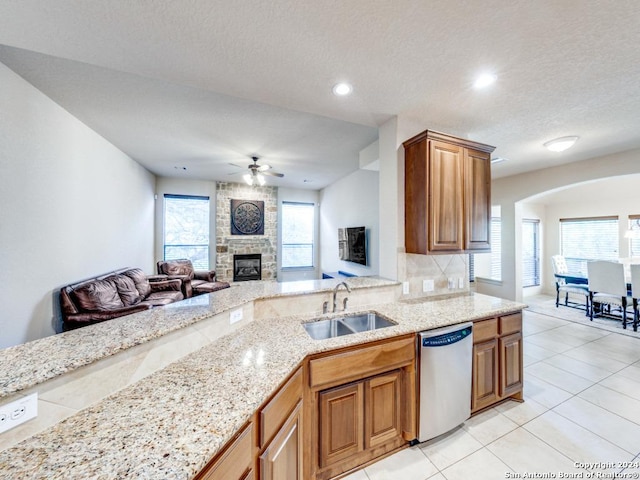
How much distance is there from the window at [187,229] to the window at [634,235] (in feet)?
30.7

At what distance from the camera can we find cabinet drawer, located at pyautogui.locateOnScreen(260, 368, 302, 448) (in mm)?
1036

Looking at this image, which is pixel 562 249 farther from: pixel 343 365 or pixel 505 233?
pixel 343 365

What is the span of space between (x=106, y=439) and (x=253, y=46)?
202 cm

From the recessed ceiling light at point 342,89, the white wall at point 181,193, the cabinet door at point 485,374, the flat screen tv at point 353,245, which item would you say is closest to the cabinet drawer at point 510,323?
the cabinet door at point 485,374

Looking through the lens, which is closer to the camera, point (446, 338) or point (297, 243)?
point (446, 338)

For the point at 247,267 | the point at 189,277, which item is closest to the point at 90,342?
the point at 189,277

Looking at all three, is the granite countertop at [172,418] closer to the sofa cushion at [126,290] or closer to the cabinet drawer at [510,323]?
the cabinet drawer at [510,323]

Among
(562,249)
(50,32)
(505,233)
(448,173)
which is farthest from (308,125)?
(562,249)

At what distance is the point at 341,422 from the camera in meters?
1.52

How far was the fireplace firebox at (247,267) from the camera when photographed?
6.67 metres

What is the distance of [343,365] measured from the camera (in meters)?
1.49

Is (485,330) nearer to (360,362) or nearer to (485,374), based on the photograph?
(485,374)

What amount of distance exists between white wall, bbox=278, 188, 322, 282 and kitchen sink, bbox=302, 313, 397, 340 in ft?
17.1

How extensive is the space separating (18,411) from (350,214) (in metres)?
5.24
